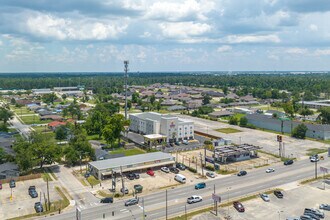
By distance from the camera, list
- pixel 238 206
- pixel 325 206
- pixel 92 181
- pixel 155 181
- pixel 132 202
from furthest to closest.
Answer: pixel 155 181 < pixel 92 181 < pixel 132 202 < pixel 325 206 < pixel 238 206

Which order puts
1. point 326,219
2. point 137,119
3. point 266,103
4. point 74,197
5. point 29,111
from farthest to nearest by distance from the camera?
point 266,103 → point 29,111 → point 137,119 → point 74,197 → point 326,219

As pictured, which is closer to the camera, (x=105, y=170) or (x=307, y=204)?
(x=307, y=204)

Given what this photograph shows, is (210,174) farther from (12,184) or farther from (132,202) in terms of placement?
(12,184)

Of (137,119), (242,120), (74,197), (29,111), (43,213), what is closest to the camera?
(43,213)

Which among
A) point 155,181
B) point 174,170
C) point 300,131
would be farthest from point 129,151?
point 300,131

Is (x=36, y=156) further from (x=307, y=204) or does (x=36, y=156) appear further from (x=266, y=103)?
(x=266, y=103)

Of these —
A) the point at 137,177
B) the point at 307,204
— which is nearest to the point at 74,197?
the point at 137,177
